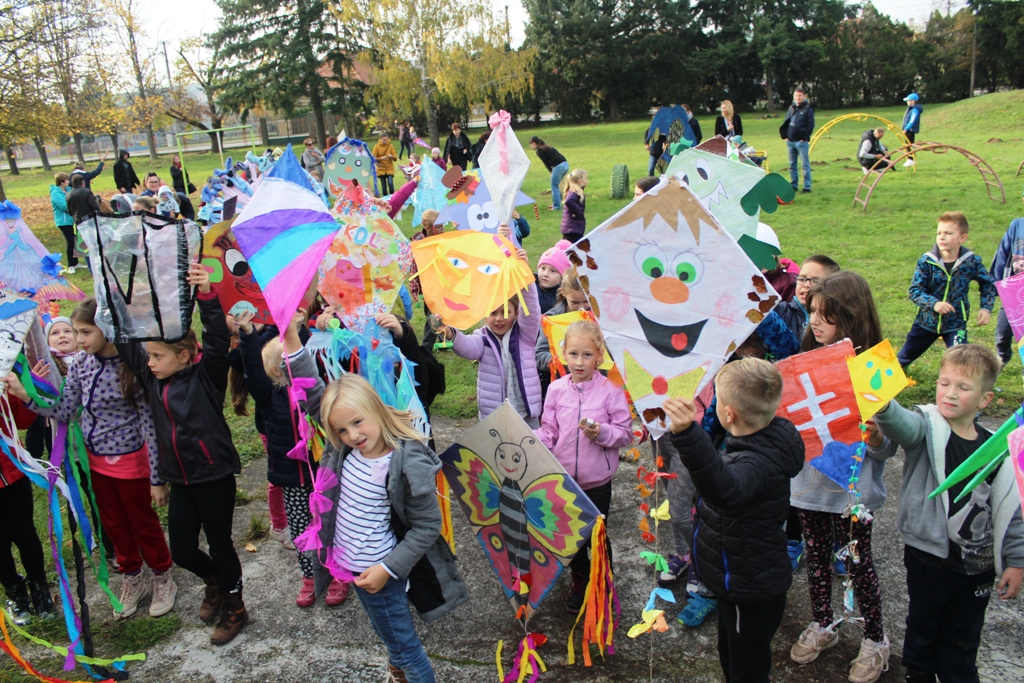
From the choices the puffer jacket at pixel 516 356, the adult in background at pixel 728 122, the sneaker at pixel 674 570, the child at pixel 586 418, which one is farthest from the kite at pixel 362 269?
the adult in background at pixel 728 122

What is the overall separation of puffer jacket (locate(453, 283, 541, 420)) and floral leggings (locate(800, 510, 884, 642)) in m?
1.51

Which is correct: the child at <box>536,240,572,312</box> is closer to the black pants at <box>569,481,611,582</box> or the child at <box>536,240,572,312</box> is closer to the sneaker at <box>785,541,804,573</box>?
the black pants at <box>569,481,611,582</box>

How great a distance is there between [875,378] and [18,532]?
410 centimetres

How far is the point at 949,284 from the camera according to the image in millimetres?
5078

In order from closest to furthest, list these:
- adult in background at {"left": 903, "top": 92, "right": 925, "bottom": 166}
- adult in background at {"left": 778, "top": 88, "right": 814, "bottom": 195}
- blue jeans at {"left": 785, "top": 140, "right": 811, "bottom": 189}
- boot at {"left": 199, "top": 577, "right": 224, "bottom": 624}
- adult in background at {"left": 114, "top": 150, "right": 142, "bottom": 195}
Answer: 1. boot at {"left": 199, "top": 577, "right": 224, "bottom": 624}
2. adult in background at {"left": 778, "top": 88, "right": 814, "bottom": 195}
3. blue jeans at {"left": 785, "top": 140, "right": 811, "bottom": 189}
4. adult in background at {"left": 903, "top": 92, "right": 925, "bottom": 166}
5. adult in background at {"left": 114, "top": 150, "right": 142, "bottom": 195}

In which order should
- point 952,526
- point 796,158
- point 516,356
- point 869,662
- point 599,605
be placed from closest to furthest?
point 952,526 → point 869,662 → point 599,605 → point 516,356 → point 796,158

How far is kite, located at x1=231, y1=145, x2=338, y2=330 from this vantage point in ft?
9.57

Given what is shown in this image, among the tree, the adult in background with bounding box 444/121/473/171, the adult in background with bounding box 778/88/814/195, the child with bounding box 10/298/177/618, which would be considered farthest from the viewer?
the tree

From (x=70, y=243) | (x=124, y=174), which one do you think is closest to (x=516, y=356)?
(x=70, y=243)

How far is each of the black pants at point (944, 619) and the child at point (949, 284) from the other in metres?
2.75

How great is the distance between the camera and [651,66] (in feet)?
138

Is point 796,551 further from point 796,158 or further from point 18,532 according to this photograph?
point 796,158

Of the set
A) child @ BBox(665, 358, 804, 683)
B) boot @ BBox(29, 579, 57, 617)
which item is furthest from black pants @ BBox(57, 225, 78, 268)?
child @ BBox(665, 358, 804, 683)

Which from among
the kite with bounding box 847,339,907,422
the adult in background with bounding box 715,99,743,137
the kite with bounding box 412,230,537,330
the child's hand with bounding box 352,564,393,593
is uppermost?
the adult in background with bounding box 715,99,743,137
